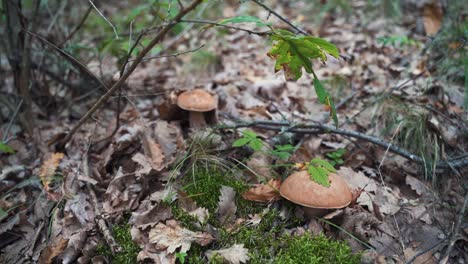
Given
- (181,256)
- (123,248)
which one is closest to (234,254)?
(181,256)

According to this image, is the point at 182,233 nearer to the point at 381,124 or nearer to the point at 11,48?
the point at 381,124

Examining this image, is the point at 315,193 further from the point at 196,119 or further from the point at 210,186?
the point at 196,119

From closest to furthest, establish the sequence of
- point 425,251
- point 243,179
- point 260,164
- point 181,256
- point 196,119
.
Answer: point 181,256 < point 425,251 < point 243,179 < point 260,164 < point 196,119

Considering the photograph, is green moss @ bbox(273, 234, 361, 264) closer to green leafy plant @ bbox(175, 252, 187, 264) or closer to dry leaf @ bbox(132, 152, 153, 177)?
green leafy plant @ bbox(175, 252, 187, 264)

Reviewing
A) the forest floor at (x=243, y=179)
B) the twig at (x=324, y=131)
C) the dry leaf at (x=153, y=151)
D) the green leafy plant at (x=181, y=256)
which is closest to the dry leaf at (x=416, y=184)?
the forest floor at (x=243, y=179)

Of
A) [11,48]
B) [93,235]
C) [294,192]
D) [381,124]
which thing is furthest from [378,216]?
[11,48]

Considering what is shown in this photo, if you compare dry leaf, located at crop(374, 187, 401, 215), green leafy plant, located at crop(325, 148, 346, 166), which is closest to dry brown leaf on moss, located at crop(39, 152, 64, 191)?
green leafy plant, located at crop(325, 148, 346, 166)

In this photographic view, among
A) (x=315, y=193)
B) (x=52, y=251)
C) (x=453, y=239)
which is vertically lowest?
(x=52, y=251)
